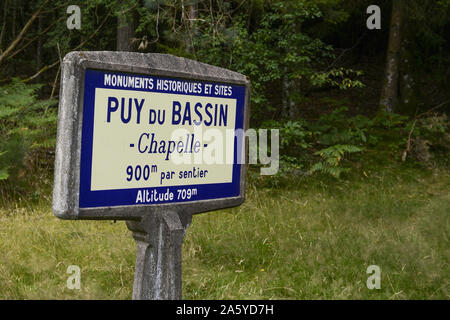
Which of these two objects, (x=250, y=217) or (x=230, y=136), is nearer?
(x=230, y=136)

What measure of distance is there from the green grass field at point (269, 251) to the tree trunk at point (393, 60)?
4.86m

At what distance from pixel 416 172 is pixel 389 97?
9.98 feet

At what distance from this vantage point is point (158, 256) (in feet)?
10.6

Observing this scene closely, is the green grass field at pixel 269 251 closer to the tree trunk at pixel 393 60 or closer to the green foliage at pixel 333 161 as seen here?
the green foliage at pixel 333 161

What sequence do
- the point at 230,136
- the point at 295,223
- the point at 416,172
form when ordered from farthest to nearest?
the point at 416,172, the point at 295,223, the point at 230,136

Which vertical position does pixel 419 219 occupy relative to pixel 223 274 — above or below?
above

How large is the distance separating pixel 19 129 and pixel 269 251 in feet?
16.8

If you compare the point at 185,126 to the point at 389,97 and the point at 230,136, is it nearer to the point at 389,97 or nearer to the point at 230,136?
the point at 230,136

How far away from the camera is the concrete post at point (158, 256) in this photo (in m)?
3.20

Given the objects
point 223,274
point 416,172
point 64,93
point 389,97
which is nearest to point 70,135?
point 64,93

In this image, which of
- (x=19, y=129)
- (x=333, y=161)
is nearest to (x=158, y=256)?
(x=333, y=161)

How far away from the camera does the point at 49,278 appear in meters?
4.61

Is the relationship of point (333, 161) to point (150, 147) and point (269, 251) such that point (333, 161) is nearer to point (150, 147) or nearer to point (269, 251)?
point (269, 251)

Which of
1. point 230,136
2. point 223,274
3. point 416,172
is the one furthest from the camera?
point 416,172
